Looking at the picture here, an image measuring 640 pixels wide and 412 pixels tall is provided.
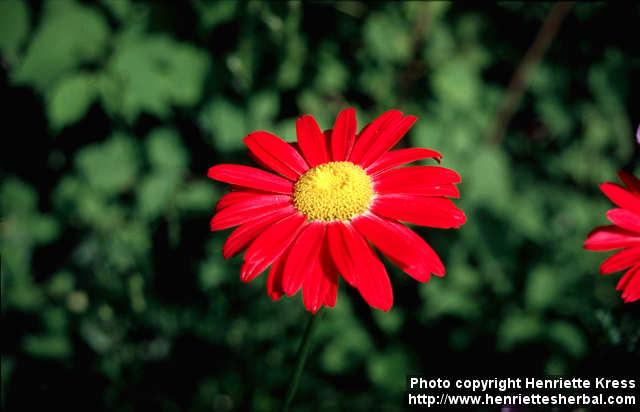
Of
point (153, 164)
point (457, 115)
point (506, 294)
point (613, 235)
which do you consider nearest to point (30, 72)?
point (153, 164)

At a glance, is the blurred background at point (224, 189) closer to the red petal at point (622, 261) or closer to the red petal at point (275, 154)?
the red petal at point (275, 154)

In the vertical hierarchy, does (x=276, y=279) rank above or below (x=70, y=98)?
below

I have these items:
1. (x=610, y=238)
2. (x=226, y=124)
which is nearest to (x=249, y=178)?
(x=610, y=238)

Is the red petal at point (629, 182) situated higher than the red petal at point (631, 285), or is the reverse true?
the red petal at point (629, 182)

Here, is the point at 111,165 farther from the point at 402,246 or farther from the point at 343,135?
the point at 402,246

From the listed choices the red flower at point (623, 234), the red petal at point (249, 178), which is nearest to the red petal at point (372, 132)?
the red petal at point (249, 178)

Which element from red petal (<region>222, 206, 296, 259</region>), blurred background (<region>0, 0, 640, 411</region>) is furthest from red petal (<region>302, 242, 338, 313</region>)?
blurred background (<region>0, 0, 640, 411</region>)

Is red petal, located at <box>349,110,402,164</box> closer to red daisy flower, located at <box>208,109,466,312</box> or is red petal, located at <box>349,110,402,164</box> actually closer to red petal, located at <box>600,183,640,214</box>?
red daisy flower, located at <box>208,109,466,312</box>
